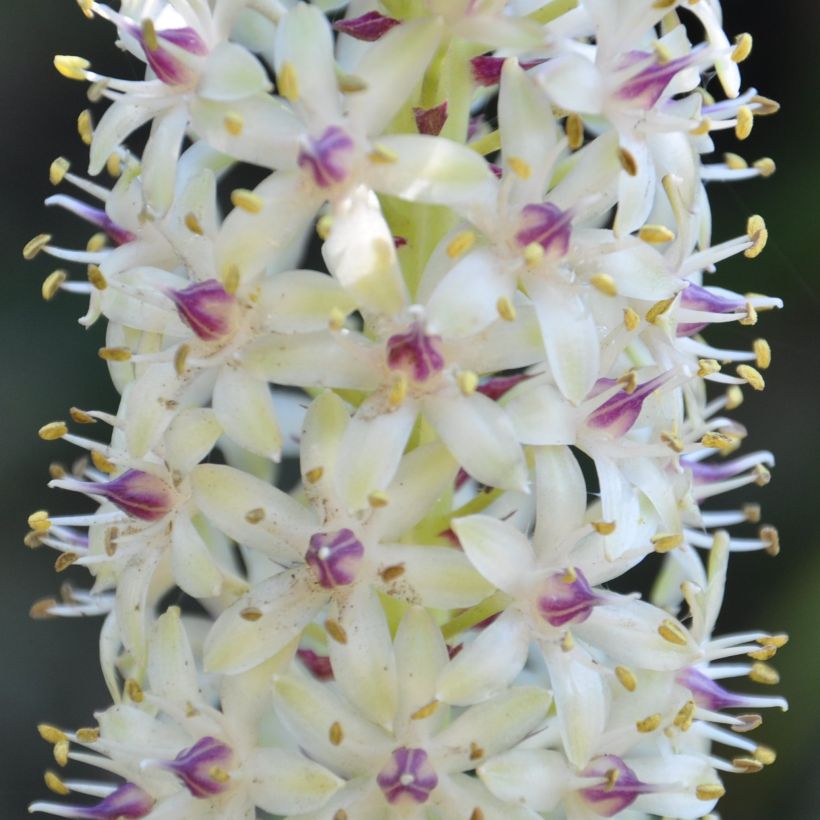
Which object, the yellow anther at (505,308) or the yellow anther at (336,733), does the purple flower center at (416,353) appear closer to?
the yellow anther at (505,308)

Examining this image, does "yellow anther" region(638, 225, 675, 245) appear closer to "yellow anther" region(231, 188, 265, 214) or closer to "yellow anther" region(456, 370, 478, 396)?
"yellow anther" region(456, 370, 478, 396)

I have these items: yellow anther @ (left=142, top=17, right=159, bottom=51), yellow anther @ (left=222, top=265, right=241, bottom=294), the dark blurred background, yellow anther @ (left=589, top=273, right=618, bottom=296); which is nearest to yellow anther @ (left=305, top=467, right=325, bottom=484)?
yellow anther @ (left=222, top=265, right=241, bottom=294)

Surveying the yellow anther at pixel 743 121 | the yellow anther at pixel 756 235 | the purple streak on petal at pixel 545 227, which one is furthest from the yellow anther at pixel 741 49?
the purple streak on petal at pixel 545 227

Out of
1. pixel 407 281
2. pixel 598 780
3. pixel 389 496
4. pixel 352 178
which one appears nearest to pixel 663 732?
pixel 598 780

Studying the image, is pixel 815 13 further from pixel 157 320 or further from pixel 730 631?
pixel 157 320

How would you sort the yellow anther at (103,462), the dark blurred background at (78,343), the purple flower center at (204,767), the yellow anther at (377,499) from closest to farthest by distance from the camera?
1. the yellow anther at (377,499)
2. the purple flower center at (204,767)
3. the yellow anther at (103,462)
4. the dark blurred background at (78,343)
